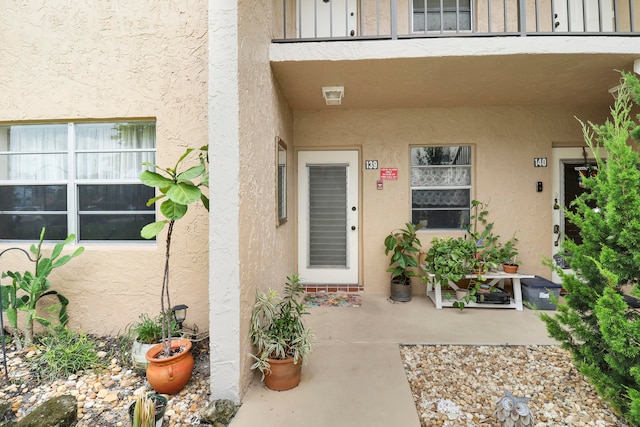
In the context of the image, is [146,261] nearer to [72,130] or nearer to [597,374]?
[72,130]

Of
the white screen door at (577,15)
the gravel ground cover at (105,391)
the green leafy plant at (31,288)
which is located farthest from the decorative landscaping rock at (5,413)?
the white screen door at (577,15)

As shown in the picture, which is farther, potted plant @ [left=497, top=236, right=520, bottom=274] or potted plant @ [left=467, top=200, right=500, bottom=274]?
potted plant @ [left=467, top=200, right=500, bottom=274]

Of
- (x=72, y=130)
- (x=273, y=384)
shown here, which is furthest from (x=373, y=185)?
(x=72, y=130)

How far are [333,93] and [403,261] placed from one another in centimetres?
226

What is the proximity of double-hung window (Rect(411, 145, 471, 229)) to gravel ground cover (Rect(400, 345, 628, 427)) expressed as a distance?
1921 millimetres

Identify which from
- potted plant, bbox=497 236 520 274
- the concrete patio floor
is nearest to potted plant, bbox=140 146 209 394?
the concrete patio floor

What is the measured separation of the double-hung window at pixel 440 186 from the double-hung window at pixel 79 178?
333 cm

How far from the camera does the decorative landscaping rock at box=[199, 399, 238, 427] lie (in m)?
1.92

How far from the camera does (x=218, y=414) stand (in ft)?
6.34

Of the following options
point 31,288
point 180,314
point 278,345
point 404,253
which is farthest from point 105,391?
point 404,253

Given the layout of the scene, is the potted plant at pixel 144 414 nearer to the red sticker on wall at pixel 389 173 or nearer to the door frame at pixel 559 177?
the red sticker on wall at pixel 389 173

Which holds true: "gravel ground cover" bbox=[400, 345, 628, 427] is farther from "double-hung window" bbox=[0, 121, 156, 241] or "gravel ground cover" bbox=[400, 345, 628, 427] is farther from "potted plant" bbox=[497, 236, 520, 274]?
"double-hung window" bbox=[0, 121, 156, 241]

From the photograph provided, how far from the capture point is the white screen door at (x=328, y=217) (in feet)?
14.4

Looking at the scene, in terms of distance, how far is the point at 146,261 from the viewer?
2994 millimetres
